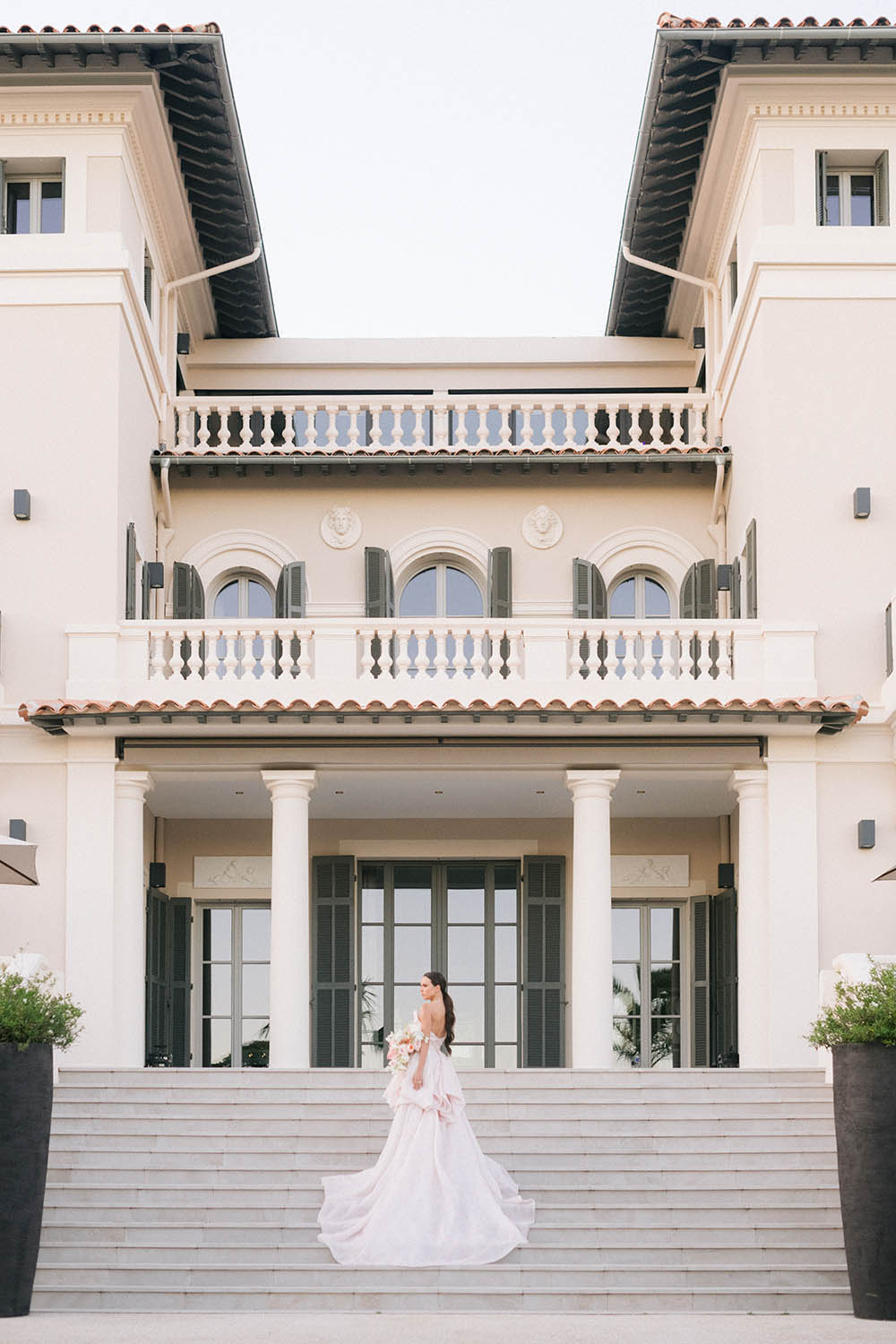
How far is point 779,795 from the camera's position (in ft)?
64.8

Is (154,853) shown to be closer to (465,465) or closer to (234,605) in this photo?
(234,605)

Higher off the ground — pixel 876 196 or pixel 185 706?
pixel 876 196

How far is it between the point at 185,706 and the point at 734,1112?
6.70 m

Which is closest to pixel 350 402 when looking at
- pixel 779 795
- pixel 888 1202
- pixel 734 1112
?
pixel 779 795

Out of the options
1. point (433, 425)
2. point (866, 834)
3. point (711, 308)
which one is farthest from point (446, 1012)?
point (711, 308)

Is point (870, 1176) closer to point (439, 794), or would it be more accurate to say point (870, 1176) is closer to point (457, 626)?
point (457, 626)

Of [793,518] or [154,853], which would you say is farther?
[154,853]

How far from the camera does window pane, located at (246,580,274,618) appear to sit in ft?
78.8

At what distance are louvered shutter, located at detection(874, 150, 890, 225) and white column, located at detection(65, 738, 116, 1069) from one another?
10056mm

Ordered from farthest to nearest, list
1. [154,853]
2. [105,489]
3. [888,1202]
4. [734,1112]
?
[154,853] → [105,489] → [734,1112] → [888,1202]

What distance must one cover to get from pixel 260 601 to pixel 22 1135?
40.8 feet

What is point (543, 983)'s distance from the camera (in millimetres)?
22766

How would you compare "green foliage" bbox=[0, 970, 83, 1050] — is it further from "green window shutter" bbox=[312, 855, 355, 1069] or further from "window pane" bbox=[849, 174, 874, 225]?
"window pane" bbox=[849, 174, 874, 225]

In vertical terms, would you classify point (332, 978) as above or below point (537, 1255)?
above
